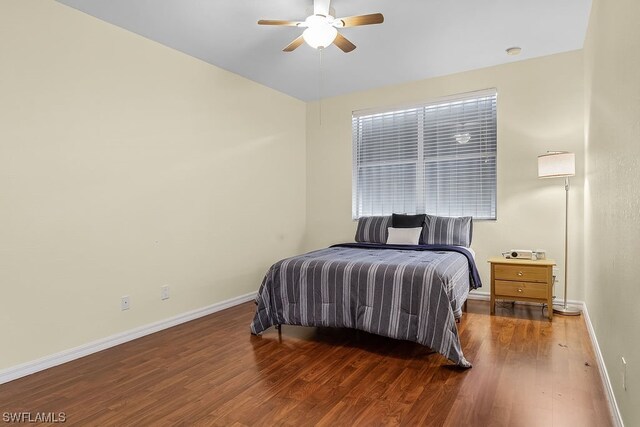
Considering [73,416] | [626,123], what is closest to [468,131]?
[626,123]

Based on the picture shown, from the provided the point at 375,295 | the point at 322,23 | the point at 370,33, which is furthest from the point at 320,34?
the point at 375,295

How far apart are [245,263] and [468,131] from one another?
119 inches

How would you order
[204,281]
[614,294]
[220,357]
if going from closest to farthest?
[614,294]
[220,357]
[204,281]

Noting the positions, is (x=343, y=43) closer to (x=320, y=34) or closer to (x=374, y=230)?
(x=320, y=34)

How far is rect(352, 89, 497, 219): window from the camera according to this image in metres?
4.36

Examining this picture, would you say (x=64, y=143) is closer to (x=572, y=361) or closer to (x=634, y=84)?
(x=634, y=84)

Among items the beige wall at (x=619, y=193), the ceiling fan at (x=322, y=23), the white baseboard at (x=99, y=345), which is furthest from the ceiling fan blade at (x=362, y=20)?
the white baseboard at (x=99, y=345)

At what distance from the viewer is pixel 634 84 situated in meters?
1.43

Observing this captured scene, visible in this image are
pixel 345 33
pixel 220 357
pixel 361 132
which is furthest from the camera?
pixel 361 132

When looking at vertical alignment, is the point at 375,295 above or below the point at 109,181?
below

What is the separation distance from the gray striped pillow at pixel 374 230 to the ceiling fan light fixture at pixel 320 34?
227 cm

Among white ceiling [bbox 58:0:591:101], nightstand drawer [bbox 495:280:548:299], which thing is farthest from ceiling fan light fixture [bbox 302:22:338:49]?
nightstand drawer [bbox 495:280:548:299]

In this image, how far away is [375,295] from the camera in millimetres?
2748

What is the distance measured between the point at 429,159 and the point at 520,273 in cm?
175
